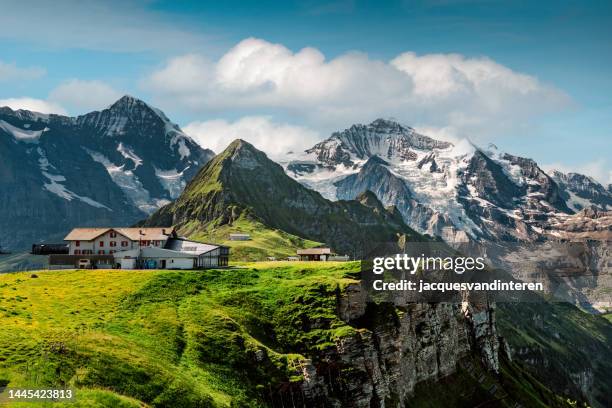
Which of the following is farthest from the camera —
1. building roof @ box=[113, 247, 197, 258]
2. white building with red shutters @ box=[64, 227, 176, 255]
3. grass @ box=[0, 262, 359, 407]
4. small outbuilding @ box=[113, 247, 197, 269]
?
white building with red shutters @ box=[64, 227, 176, 255]

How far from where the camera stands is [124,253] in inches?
7288

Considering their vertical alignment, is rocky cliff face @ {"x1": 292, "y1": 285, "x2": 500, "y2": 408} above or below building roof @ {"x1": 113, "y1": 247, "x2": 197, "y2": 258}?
below

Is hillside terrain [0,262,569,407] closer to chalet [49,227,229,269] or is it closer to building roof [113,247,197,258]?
chalet [49,227,229,269]

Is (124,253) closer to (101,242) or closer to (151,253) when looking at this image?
(151,253)

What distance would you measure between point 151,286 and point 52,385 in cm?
6162

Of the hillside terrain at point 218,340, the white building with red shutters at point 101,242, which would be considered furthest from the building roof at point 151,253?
the hillside terrain at point 218,340

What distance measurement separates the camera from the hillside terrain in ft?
344

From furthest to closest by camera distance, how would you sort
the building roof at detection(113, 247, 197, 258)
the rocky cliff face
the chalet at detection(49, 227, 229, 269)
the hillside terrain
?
1. the building roof at detection(113, 247, 197, 258)
2. the chalet at detection(49, 227, 229, 269)
3. the rocky cliff face
4. the hillside terrain

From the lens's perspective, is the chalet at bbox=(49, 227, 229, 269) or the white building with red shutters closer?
the chalet at bbox=(49, 227, 229, 269)

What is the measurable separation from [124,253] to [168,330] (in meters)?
56.3

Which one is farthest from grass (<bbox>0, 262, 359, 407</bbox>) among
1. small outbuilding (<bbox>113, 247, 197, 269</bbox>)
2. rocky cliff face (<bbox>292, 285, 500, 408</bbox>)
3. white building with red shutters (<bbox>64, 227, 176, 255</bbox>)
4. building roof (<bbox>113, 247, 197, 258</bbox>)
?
white building with red shutters (<bbox>64, 227, 176, 255</bbox>)

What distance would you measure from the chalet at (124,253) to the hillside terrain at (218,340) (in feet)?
40.4

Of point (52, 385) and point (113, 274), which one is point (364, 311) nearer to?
point (113, 274)

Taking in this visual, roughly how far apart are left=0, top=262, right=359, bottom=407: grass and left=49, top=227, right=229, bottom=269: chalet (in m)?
11.1
